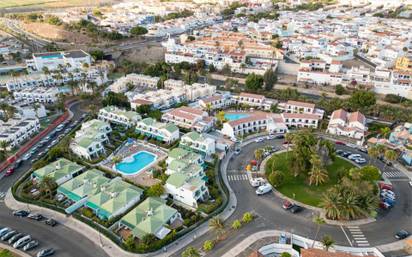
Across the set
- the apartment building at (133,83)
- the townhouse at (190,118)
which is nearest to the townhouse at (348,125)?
the townhouse at (190,118)

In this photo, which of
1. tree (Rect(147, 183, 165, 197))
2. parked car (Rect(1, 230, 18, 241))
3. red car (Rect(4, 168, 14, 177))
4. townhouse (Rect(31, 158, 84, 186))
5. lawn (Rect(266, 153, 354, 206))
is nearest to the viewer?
parked car (Rect(1, 230, 18, 241))

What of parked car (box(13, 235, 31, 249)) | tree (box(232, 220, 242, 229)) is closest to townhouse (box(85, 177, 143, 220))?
parked car (box(13, 235, 31, 249))

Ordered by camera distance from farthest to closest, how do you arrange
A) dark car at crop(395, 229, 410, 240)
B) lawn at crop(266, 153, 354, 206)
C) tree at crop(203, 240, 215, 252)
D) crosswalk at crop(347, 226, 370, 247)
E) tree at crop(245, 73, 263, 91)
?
tree at crop(245, 73, 263, 91) < lawn at crop(266, 153, 354, 206) < dark car at crop(395, 229, 410, 240) < crosswalk at crop(347, 226, 370, 247) < tree at crop(203, 240, 215, 252)

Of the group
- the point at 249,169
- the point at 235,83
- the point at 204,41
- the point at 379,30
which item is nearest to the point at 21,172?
the point at 249,169

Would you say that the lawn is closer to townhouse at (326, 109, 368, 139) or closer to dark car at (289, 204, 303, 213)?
dark car at (289, 204, 303, 213)

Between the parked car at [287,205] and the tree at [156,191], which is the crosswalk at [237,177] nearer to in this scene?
the parked car at [287,205]

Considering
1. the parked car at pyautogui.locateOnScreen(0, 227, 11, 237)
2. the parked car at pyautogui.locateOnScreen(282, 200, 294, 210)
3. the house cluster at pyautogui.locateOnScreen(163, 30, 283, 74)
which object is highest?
the house cluster at pyautogui.locateOnScreen(163, 30, 283, 74)

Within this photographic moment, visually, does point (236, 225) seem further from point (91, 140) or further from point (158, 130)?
point (91, 140)
